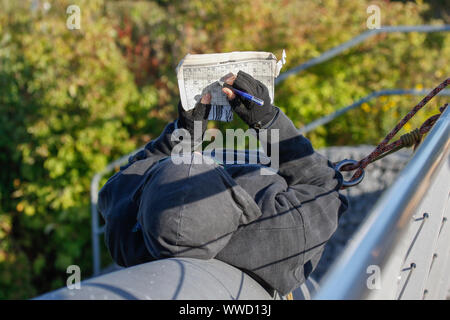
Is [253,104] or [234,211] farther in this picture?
[253,104]

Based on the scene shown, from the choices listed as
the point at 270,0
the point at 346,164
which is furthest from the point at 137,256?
the point at 270,0

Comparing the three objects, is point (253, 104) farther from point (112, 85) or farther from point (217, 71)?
point (112, 85)

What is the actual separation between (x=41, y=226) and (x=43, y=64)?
1.71 meters

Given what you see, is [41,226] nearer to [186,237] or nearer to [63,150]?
[63,150]

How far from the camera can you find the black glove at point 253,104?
69.6 inches

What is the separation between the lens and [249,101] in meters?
1.78

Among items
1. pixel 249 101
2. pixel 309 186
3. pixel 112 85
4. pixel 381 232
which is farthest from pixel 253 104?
pixel 112 85

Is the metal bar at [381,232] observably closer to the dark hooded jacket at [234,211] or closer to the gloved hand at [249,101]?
the dark hooded jacket at [234,211]

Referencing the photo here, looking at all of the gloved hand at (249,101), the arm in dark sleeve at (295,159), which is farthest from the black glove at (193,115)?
the arm in dark sleeve at (295,159)

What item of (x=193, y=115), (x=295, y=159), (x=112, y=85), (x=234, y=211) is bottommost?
(x=234, y=211)

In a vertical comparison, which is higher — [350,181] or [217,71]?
[217,71]

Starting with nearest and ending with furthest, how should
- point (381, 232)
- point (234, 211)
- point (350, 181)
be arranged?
point (381, 232)
point (234, 211)
point (350, 181)

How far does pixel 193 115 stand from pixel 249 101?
0.85 feet

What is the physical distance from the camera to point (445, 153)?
3.91ft
